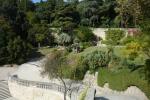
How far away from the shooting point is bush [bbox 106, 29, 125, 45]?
1547 inches

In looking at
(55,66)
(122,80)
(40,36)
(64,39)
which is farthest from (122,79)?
(40,36)

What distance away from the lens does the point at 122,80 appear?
24000 millimetres

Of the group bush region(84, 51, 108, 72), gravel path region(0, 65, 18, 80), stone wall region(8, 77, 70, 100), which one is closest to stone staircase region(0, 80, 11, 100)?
stone wall region(8, 77, 70, 100)

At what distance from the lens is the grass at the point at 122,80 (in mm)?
22875

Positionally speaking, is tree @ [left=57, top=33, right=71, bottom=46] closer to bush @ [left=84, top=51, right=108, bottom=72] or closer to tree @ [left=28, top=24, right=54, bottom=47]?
tree @ [left=28, top=24, right=54, bottom=47]

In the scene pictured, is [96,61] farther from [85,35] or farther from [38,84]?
[85,35]

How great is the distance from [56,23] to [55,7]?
4.57 meters

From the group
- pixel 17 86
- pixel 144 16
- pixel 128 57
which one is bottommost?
pixel 17 86

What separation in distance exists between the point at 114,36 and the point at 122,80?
1651 cm

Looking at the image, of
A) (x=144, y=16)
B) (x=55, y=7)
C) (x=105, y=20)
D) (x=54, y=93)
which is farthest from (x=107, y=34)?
(x=144, y=16)

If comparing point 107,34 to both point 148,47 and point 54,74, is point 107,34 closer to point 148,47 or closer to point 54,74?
point 54,74

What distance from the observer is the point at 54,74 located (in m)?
26.0

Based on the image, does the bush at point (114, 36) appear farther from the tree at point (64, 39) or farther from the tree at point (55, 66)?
the tree at point (55, 66)

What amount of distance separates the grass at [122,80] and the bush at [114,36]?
548 inches
